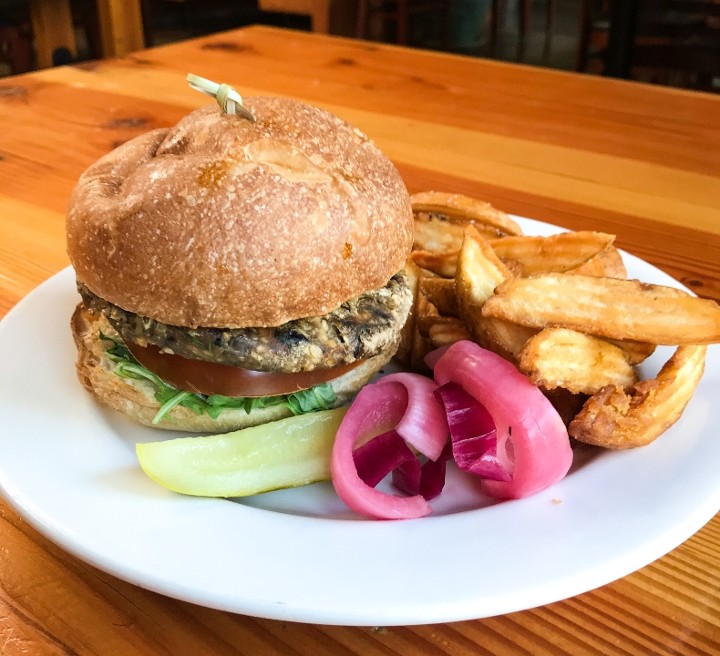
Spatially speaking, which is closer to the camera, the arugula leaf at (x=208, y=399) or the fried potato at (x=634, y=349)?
the fried potato at (x=634, y=349)

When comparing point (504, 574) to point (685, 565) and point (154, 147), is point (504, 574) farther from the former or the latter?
point (154, 147)

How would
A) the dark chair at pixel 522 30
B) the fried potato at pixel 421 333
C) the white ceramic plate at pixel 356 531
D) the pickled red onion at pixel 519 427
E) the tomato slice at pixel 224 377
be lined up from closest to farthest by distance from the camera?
the white ceramic plate at pixel 356 531 → the pickled red onion at pixel 519 427 → the tomato slice at pixel 224 377 → the fried potato at pixel 421 333 → the dark chair at pixel 522 30

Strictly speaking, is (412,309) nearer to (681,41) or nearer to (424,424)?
(424,424)

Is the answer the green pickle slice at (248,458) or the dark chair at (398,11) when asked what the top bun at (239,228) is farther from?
the dark chair at (398,11)

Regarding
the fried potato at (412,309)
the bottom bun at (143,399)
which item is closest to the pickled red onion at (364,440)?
the bottom bun at (143,399)

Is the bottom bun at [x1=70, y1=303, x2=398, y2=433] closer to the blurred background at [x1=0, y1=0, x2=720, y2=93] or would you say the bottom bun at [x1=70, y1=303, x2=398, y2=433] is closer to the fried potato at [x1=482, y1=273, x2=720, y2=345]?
the fried potato at [x1=482, y1=273, x2=720, y2=345]

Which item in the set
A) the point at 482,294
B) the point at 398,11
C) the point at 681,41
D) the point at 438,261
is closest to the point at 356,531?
the point at 482,294
